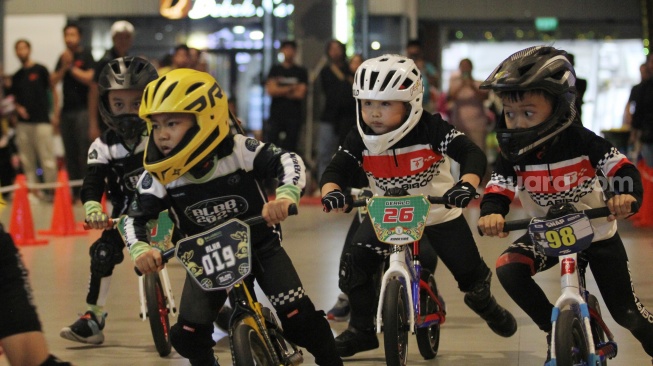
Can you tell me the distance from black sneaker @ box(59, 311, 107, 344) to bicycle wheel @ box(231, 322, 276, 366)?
251 centimetres

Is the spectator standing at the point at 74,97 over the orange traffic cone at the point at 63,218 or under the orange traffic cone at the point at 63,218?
over

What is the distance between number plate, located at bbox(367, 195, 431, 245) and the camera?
5852 millimetres

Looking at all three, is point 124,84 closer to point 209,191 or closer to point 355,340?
point 209,191

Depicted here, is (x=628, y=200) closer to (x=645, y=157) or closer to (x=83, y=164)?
(x=645, y=157)

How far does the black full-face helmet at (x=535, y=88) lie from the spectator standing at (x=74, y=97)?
376 inches

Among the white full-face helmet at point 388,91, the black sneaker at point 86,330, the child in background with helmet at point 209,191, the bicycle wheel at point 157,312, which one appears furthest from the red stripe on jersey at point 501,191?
the black sneaker at point 86,330

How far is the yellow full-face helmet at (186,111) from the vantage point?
522 centimetres

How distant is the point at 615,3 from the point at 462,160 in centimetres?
2218

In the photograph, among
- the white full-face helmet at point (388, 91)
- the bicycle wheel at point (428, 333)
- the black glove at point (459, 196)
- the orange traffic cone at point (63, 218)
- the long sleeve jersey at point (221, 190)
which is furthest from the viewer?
Answer: the orange traffic cone at point (63, 218)

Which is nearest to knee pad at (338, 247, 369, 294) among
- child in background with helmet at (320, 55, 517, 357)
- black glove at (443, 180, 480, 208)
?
child in background with helmet at (320, 55, 517, 357)

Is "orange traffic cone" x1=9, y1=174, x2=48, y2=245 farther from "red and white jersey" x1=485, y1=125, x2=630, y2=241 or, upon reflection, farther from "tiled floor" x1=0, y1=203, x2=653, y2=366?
"red and white jersey" x1=485, y1=125, x2=630, y2=241

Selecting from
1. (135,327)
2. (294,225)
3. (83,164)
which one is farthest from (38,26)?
(135,327)

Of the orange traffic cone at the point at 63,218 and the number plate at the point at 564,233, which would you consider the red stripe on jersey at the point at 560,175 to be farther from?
the orange traffic cone at the point at 63,218

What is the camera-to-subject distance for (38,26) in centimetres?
2255
